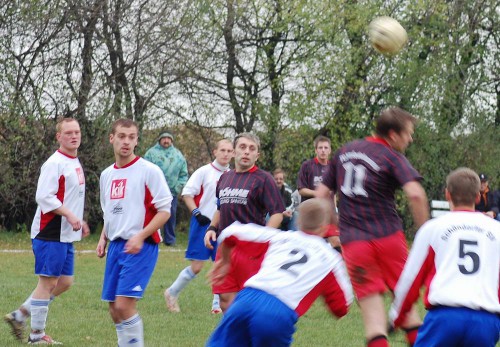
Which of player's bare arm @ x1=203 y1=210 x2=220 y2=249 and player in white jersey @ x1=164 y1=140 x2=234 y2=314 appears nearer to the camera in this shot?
player's bare arm @ x1=203 y1=210 x2=220 y2=249

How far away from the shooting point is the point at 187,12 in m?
18.9

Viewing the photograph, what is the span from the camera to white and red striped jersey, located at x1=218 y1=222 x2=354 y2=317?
468 centimetres

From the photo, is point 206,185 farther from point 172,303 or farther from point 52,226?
point 52,226

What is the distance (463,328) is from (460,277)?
258 millimetres

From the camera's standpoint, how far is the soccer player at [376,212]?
6.05 m

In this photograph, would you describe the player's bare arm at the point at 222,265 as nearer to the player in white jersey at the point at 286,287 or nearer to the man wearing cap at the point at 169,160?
the player in white jersey at the point at 286,287

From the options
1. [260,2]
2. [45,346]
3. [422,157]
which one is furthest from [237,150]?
[422,157]

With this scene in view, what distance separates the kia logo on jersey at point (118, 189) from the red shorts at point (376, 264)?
175 cm

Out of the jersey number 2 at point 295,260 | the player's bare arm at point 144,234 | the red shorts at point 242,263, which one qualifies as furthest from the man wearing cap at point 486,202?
the jersey number 2 at point 295,260

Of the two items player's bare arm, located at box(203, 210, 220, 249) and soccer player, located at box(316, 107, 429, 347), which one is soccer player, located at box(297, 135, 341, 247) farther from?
soccer player, located at box(316, 107, 429, 347)

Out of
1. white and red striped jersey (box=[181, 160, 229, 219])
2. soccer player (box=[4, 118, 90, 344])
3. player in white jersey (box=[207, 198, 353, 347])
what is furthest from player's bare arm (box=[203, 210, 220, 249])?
player in white jersey (box=[207, 198, 353, 347])

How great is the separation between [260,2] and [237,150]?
13884 millimetres

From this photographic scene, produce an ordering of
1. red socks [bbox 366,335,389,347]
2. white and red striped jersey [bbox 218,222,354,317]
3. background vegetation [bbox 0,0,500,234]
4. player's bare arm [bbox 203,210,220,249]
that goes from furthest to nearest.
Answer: background vegetation [bbox 0,0,500,234] → player's bare arm [bbox 203,210,220,249] → red socks [bbox 366,335,389,347] → white and red striped jersey [bbox 218,222,354,317]

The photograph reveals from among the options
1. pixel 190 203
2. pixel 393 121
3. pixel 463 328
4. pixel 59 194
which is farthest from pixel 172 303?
pixel 463 328
